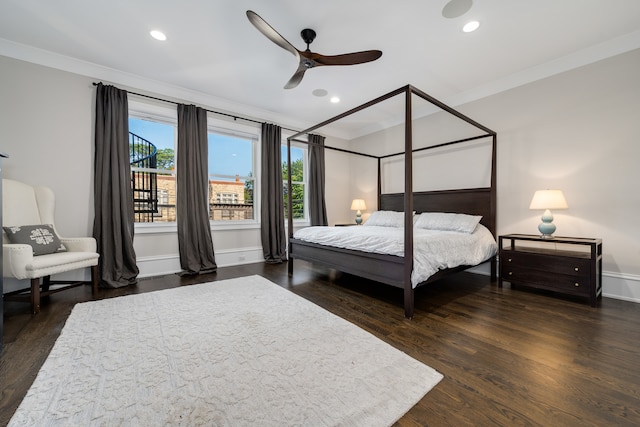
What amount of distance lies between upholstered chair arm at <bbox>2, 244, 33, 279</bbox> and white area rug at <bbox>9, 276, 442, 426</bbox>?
1.98ft

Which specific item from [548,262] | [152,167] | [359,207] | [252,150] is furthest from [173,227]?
[548,262]

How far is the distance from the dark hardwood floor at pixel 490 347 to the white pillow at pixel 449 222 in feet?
2.61

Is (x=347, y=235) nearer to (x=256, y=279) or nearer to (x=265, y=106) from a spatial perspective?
(x=256, y=279)

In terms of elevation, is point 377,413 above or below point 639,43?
below

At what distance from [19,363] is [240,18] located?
10.2 feet

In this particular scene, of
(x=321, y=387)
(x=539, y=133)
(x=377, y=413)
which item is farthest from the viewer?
(x=539, y=133)

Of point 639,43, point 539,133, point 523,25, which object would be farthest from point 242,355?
point 639,43

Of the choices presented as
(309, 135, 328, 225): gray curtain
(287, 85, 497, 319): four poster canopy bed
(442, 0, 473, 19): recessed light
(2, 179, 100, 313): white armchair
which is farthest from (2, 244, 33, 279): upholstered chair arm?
(442, 0, 473, 19): recessed light

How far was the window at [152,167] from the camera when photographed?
12.1ft

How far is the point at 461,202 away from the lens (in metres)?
3.91

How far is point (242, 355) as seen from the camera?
5.42 feet

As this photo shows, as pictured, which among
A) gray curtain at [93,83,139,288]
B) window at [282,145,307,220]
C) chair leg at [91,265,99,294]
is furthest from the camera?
window at [282,145,307,220]

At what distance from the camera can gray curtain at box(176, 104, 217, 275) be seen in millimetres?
3768

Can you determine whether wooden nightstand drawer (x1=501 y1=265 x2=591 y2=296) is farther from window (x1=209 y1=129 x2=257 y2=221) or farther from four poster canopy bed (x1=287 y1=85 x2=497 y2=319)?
window (x1=209 y1=129 x2=257 y2=221)
